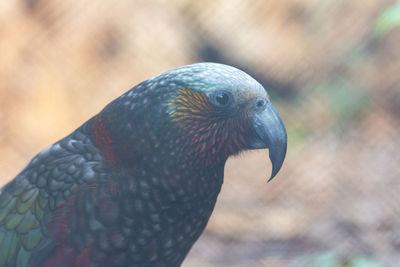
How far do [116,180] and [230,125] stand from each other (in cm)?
58

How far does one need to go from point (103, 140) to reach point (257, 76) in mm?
3210

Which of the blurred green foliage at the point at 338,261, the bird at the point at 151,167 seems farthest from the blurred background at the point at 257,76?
the bird at the point at 151,167

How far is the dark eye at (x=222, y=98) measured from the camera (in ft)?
7.60

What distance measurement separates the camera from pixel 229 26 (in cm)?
541

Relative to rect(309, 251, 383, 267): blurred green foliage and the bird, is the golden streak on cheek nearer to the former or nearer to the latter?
the bird

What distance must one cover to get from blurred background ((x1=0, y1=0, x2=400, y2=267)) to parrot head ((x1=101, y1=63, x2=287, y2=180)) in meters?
2.71

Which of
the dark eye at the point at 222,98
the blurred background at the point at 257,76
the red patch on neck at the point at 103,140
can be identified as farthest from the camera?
the blurred background at the point at 257,76

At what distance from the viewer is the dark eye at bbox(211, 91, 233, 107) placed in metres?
2.32

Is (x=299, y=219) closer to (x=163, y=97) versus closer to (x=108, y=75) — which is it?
(x=108, y=75)

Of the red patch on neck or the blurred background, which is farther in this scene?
the blurred background

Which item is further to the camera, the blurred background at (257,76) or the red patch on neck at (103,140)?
the blurred background at (257,76)

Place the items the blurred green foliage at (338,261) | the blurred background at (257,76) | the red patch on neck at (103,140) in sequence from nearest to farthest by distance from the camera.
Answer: the red patch on neck at (103,140) < the blurred green foliage at (338,261) < the blurred background at (257,76)

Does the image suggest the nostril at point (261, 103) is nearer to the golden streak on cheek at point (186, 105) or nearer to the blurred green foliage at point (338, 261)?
the golden streak on cheek at point (186, 105)

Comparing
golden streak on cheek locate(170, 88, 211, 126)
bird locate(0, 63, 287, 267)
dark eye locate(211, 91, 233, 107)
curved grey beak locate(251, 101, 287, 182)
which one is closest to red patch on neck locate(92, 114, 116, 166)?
bird locate(0, 63, 287, 267)
